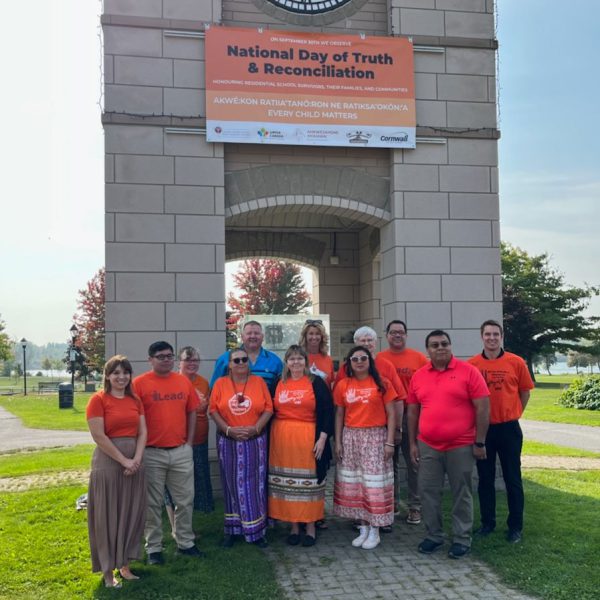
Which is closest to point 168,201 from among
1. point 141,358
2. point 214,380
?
point 141,358

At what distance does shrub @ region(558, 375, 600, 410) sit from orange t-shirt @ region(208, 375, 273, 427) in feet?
50.7

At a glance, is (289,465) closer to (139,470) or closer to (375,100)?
(139,470)

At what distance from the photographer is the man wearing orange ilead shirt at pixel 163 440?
4.89m

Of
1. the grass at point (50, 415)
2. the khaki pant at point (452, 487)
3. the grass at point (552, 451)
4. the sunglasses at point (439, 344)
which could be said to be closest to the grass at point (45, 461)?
the grass at point (50, 415)

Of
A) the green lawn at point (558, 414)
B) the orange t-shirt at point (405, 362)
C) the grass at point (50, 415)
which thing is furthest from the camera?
the grass at point (50, 415)

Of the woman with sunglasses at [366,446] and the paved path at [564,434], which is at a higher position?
the woman with sunglasses at [366,446]

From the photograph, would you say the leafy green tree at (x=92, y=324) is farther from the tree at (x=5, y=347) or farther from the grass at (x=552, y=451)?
the grass at (x=552, y=451)

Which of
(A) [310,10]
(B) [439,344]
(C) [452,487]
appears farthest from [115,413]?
(A) [310,10]

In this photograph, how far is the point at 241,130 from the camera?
7.27 metres

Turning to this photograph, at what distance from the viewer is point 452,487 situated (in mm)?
5199

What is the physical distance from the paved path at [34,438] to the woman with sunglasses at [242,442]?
8.77m

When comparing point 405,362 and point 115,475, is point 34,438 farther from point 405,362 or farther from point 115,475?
point 405,362

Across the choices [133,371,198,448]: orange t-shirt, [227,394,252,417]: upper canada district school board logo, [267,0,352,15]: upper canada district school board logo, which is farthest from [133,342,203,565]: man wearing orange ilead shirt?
[267,0,352,15]: upper canada district school board logo

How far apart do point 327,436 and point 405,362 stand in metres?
1.18
